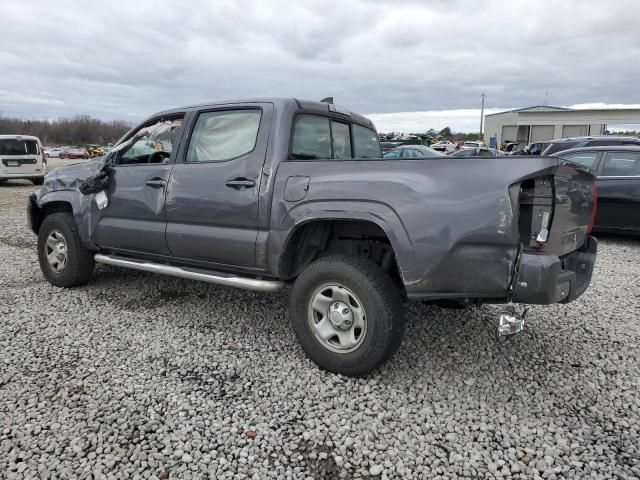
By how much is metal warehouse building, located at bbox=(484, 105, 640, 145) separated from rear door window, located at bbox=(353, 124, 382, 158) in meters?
44.1

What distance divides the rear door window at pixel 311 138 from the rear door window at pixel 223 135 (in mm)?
315

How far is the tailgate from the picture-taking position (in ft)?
8.52

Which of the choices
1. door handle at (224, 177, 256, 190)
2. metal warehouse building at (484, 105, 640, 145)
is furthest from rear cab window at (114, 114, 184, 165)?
metal warehouse building at (484, 105, 640, 145)

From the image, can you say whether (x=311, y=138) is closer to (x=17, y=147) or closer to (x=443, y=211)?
(x=443, y=211)

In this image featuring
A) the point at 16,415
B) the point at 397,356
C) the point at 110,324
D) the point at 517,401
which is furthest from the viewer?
the point at 110,324

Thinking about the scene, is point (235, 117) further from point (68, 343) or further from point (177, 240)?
point (68, 343)

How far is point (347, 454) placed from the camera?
8.00 ft

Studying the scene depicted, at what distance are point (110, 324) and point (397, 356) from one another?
8.19ft

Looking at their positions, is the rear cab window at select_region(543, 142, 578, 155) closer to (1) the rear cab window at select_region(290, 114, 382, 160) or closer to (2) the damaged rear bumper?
(1) the rear cab window at select_region(290, 114, 382, 160)

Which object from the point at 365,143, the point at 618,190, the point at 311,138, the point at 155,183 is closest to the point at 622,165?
the point at 618,190

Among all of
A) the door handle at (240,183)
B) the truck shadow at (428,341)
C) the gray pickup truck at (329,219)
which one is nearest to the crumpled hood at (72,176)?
the gray pickup truck at (329,219)

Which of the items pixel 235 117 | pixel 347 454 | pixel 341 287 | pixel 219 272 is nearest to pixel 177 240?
pixel 219 272

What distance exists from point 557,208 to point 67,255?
15.0 ft

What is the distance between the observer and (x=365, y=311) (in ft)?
9.68
